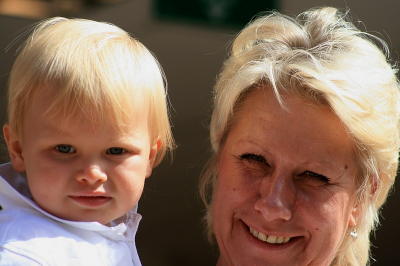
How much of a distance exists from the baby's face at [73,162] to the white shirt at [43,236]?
42 mm

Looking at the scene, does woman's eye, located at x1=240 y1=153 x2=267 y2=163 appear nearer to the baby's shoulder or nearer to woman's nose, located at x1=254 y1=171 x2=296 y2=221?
woman's nose, located at x1=254 y1=171 x2=296 y2=221

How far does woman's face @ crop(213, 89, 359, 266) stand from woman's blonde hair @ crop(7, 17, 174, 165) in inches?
14.9

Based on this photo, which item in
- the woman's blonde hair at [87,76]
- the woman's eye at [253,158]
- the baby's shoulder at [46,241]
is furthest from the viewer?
the woman's eye at [253,158]

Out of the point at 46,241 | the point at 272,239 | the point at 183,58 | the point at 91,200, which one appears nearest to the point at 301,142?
the point at 272,239

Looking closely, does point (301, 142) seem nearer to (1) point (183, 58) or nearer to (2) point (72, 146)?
(2) point (72, 146)

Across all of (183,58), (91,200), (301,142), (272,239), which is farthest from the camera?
(183,58)

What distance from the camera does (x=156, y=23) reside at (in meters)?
3.44

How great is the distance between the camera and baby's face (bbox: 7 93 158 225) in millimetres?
1991

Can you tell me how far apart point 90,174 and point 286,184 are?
2.46 ft

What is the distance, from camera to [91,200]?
209 cm

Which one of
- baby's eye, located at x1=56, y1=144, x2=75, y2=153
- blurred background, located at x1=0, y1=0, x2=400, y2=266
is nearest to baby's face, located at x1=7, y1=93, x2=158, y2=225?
baby's eye, located at x1=56, y1=144, x2=75, y2=153

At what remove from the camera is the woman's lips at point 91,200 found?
2059 millimetres

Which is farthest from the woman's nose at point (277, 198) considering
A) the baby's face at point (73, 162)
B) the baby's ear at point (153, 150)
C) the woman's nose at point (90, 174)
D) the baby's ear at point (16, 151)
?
the baby's ear at point (16, 151)

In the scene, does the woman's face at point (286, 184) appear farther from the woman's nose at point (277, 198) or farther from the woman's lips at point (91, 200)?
the woman's lips at point (91, 200)
